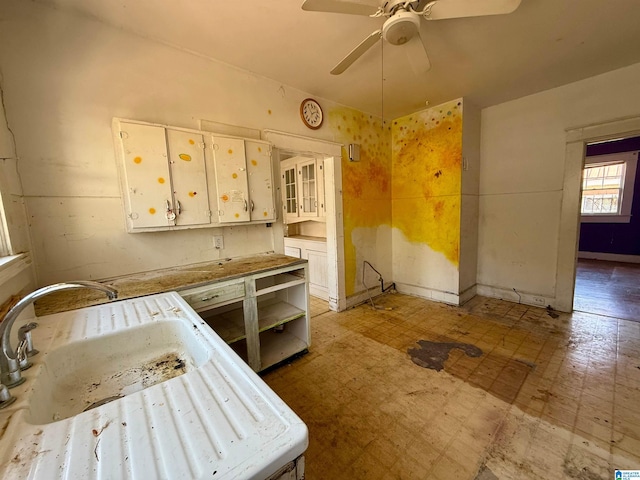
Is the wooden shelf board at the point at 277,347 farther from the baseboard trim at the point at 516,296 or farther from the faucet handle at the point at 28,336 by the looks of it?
the baseboard trim at the point at 516,296

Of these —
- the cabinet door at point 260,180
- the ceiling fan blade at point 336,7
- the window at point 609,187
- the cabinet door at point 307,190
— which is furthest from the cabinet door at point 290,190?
the window at point 609,187

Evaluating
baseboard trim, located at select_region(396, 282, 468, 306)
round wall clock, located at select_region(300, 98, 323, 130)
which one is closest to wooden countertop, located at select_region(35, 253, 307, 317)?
round wall clock, located at select_region(300, 98, 323, 130)

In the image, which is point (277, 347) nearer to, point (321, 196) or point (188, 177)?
point (188, 177)

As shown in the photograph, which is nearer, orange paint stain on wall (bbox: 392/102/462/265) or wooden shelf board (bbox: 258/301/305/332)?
wooden shelf board (bbox: 258/301/305/332)

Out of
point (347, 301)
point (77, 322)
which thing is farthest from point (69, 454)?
point (347, 301)

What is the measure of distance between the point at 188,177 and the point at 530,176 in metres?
3.87

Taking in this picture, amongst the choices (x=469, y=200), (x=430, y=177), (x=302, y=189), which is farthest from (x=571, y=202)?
(x=302, y=189)

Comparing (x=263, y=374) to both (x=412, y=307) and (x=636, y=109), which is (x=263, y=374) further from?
(x=636, y=109)

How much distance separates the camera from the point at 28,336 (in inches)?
34.5

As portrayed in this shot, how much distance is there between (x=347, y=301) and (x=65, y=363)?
284 cm

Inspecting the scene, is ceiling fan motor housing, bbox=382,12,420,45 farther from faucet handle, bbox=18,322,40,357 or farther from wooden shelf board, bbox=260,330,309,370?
wooden shelf board, bbox=260,330,309,370

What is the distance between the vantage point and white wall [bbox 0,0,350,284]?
1.53 meters

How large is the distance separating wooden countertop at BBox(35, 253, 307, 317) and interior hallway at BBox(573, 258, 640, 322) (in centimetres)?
376

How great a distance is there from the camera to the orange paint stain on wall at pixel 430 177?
322 cm
